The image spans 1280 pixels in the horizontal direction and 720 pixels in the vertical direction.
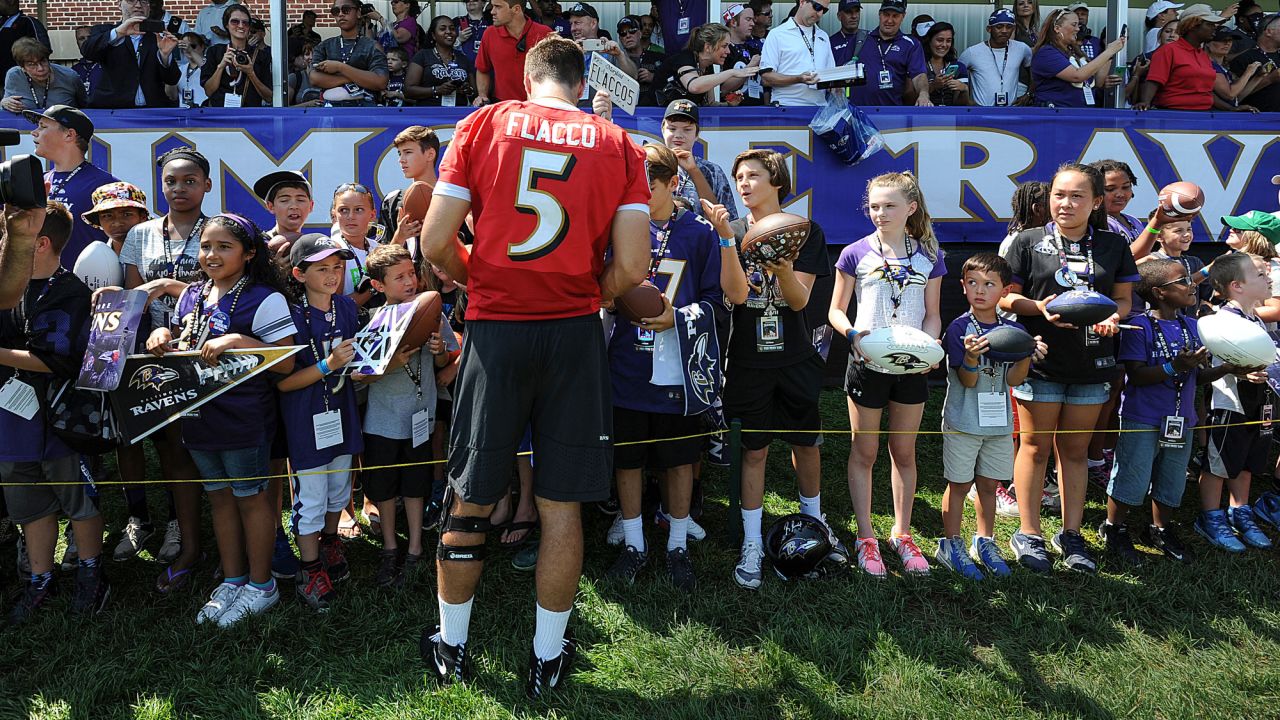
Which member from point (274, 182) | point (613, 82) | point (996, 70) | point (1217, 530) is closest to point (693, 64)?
point (996, 70)

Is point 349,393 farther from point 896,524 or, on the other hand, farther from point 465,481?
point 896,524

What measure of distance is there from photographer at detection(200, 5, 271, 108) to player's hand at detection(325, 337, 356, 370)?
4974 mm

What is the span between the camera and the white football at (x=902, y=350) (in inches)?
153

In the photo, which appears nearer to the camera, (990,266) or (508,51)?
(990,266)

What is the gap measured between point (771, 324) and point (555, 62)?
1.61 metres

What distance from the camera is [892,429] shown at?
433 cm

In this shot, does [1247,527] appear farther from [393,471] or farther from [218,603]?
[218,603]

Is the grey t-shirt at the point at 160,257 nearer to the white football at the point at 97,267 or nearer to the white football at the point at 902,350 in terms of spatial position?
the white football at the point at 97,267

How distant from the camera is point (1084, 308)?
4016 millimetres

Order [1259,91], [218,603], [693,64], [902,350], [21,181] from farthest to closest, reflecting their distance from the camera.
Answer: [1259,91] → [693,64] → [902,350] → [218,603] → [21,181]

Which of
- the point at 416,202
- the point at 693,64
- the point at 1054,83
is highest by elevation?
the point at 693,64

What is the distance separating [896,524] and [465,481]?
2.28m

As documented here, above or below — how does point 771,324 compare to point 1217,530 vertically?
above

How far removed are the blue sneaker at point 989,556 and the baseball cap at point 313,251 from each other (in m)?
3.20
